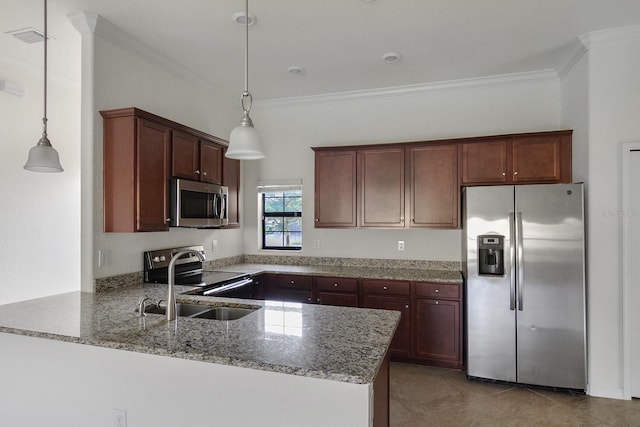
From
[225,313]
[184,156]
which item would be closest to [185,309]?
[225,313]

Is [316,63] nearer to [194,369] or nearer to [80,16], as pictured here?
[80,16]

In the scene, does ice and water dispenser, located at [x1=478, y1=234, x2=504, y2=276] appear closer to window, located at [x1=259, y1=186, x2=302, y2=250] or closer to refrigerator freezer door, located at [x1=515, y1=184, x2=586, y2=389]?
refrigerator freezer door, located at [x1=515, y1=184, x2=586, y2=389]

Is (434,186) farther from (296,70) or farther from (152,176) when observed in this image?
(152,176)

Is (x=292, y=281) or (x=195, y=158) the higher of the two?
(x=195, y=158)

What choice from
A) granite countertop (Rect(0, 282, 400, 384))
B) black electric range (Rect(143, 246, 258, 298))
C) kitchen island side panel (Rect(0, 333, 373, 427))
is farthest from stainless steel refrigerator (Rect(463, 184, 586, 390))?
kitchen island side panel (Rect(0, 333, 373, 427))

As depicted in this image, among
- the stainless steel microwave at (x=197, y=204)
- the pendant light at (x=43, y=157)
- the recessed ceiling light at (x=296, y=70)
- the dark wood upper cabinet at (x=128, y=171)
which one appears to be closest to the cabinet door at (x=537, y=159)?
the recessed ceiling light at (x=296, y=70)

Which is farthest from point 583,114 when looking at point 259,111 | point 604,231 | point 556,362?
point 259,111

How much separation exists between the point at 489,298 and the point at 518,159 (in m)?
1.36

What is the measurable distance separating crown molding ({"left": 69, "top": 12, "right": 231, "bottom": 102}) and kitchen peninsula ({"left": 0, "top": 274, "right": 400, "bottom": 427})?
6.92 feet

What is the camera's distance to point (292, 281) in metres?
4.14

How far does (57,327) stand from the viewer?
6.56 ft

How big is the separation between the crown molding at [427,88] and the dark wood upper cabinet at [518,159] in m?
0.78

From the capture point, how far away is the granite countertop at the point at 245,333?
4.99ft

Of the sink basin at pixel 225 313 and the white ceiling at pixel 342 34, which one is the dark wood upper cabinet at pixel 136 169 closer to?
the white ceiling at pixel 342 34
